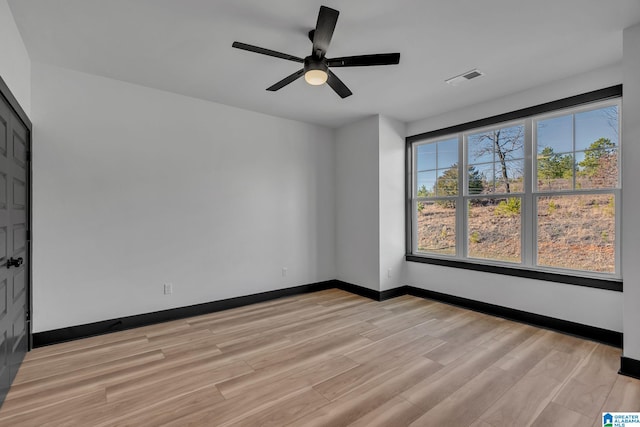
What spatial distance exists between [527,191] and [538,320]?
1.47m

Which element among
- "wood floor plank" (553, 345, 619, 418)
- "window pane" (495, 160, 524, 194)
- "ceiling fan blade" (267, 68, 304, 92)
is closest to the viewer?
"wood floor plank" (553, 345, 619, 418)

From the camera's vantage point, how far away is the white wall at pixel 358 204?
458 cm

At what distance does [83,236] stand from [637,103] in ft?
16.6

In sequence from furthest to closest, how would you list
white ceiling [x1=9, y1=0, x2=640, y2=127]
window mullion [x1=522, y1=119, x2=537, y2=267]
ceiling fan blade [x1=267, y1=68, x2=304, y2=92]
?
window mullion [x1=522, y1=119, x2=537, y2=267], ceiling fan blade [x1=267, y1=68, x2=304, y2=92], white ceiling [x1=9, y1=0, x2=640, y2=127]

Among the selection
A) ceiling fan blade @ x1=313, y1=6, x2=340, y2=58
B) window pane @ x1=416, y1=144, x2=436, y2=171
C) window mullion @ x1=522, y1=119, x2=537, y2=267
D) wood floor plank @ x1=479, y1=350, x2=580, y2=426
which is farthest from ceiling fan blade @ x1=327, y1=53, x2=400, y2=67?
window pane @ x1=416, y1=144, x2=436, y2=171

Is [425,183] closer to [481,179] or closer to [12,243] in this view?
[481,179]

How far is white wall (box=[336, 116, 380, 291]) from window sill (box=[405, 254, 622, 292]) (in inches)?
32.1

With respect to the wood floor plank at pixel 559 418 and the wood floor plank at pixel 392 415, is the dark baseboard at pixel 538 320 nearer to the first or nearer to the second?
the wood floor plank at pixel 559 418

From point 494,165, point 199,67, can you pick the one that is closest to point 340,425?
point 199,67

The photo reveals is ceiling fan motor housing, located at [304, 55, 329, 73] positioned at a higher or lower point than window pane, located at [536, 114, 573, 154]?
higher

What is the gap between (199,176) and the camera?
12.7ft

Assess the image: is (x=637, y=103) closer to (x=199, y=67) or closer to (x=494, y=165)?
(x=494, y=165)

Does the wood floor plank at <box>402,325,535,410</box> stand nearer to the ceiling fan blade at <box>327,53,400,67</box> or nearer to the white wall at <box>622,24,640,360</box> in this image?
the white wall at <box>622,24,640,360</box>

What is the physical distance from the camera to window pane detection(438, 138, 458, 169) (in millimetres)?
4449
